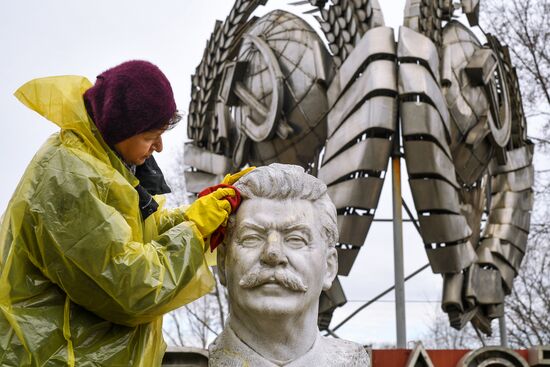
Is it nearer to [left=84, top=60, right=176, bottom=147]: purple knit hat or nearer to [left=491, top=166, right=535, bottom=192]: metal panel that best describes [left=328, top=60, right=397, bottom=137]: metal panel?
[left=491, top=166, right=535, bottom=192]: metal panel

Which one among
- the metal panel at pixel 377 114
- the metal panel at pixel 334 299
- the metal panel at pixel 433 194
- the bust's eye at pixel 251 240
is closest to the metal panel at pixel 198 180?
the metal panel at pixel 334 299

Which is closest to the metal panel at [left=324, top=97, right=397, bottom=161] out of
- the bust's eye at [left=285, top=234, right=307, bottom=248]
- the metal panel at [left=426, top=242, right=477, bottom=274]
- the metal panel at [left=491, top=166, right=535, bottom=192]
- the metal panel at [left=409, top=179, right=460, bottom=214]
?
the metal panel at [left=409, top=179, right=460, bottom=214]

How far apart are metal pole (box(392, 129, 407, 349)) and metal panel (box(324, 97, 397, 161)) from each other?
0.34 meters

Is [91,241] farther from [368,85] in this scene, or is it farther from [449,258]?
[449,258]

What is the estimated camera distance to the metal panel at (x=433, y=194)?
7996 mm

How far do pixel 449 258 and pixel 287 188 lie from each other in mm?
5802

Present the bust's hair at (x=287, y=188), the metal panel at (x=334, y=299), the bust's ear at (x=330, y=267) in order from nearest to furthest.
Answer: the bust's hair at (x=287, y=188) < the bust's ear at (x=330, y=267) < the metal panel at (x=334, y=299)

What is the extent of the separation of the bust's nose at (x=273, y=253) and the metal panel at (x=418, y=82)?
5.40m

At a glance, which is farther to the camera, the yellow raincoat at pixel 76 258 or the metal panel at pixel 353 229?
the metal panel at pixel 353 229

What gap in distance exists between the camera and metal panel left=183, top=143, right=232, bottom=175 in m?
10.3

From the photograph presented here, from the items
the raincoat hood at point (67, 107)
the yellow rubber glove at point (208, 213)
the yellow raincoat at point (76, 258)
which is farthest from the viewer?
the yellow rubber glove at point (208, 213)

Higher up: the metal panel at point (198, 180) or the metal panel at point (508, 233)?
the metal panel at point (198, 180)

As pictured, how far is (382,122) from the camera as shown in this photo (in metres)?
7.88

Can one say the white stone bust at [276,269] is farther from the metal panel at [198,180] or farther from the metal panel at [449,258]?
the metal panel at [198,180]
